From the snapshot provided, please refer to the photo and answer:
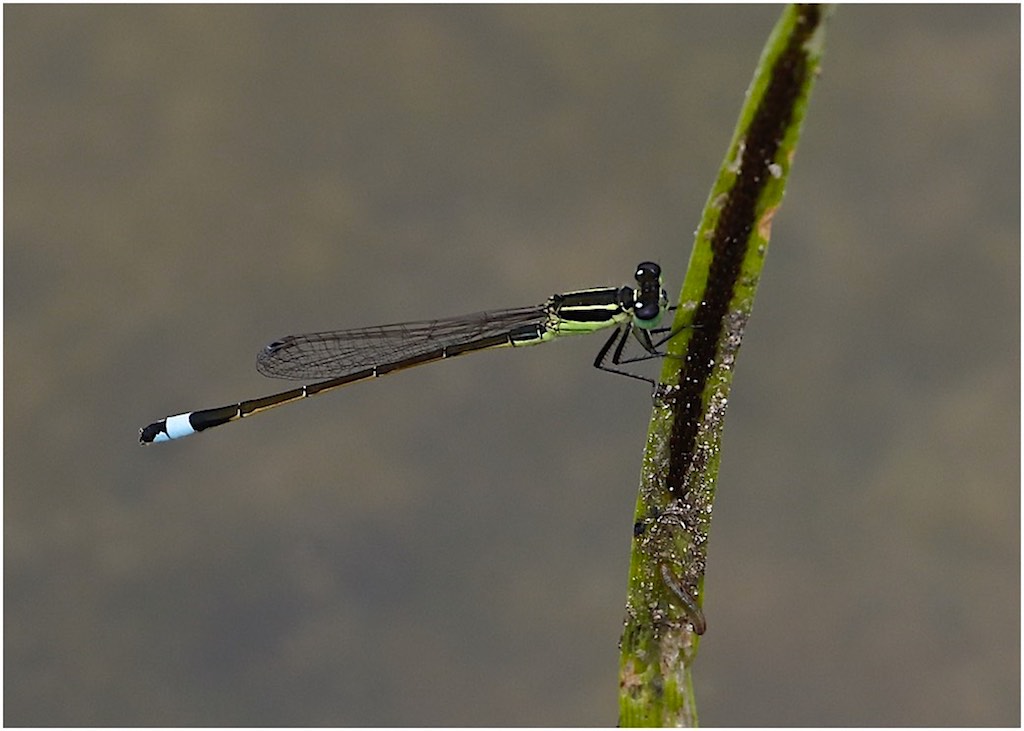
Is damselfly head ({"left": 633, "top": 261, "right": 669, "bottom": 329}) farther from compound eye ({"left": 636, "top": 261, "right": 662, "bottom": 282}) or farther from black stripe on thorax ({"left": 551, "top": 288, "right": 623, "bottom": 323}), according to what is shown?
black stripe on thorax ({"left": 551, "top": 288, "right": 623, "bottom": 323})

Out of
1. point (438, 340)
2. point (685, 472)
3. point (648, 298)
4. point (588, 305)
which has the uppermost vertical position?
point (438, 340)

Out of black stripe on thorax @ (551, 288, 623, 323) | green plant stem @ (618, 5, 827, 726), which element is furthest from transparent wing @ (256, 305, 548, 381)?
green plant stem @ (618, 5, 827, 726)

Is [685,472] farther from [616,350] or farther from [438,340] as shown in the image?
[438,340]

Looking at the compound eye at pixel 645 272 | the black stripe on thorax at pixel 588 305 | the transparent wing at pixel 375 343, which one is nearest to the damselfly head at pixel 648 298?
the compound eye at pixel 645 272

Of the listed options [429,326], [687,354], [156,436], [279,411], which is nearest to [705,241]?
[687,354]

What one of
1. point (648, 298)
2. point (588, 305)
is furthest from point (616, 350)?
point (648, 298)

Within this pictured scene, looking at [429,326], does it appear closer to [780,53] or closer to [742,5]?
[780,53]

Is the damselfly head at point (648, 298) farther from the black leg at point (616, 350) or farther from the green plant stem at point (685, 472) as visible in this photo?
the green plant stem at point (685, 472)
